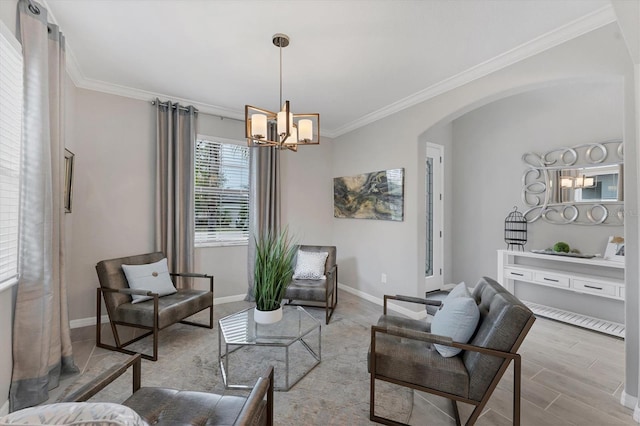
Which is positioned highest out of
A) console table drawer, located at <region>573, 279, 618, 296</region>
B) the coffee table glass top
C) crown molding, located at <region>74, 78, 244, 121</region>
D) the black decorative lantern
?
crown molding, located at <region>74, 78, 244, 121</region>

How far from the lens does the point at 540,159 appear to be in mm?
3852

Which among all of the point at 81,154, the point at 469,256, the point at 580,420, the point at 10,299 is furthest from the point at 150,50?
the point at 469,256

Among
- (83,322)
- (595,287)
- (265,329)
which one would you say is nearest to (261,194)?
(265,329)

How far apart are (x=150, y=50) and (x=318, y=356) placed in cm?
316

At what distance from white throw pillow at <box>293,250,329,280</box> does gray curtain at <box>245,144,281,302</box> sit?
2.11ft

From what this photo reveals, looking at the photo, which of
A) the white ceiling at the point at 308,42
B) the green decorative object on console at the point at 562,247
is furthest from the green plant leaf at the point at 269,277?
the green decorative object on console at the point at 562,247

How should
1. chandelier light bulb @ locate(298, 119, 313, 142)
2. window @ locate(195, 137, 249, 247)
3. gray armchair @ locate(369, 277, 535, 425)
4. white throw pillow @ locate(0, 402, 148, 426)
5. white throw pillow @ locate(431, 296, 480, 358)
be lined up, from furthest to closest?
window @ locate(195, 137, 249, 247)
chandelier light bulb @ locate(298, 119, 313, 142)
white throw pillow @ locate(431, 296, 480, 358)
gray armchair @ locate(369, 277, 535, 425)
white throw pillow @ locate(0, 402, 148, 426)

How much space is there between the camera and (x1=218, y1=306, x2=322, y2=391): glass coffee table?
2.17 metres

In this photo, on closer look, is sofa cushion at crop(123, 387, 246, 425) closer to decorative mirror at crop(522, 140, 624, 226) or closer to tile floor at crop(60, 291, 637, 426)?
tile floor at crop(60, 291, 637, 426)

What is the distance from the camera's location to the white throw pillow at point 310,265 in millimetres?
3945

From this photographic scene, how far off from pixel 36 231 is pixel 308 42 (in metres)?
2.45

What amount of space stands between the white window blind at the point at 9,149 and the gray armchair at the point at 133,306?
3.06ft

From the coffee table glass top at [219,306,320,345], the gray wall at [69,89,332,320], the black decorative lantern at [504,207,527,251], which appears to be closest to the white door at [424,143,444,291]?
the black decorative lantern at [504,207,527,251]

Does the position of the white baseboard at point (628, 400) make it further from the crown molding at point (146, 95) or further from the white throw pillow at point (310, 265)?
the crown molding at point (146, 95)
